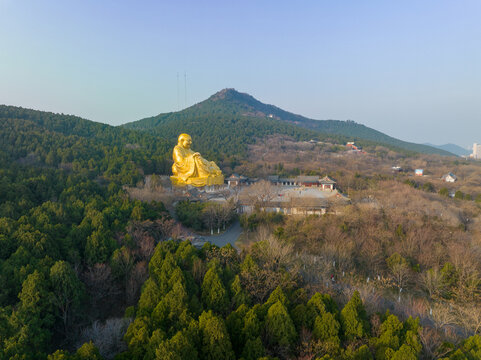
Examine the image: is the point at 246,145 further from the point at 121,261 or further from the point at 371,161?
the point at 121,261

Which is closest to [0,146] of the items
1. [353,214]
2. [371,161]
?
[353,214]

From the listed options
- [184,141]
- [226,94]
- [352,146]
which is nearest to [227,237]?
[184,141]

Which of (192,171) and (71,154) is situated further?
(71,154)

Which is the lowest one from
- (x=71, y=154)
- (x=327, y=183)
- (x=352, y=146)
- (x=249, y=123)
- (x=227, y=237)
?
(x=227, y=237)

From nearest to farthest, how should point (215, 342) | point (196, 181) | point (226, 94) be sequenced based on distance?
point (215, 342)
point (196, 181)
point (226, 94)

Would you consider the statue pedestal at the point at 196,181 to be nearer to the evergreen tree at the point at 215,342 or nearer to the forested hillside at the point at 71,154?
the forested hillside at the point at 71,154

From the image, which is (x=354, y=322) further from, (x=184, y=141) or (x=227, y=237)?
(x=184, y=141)

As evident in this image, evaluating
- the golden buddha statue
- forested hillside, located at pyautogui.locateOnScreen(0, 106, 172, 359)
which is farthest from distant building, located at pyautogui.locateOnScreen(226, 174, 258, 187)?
forested hillside, located at pyautogui.locateOnScreen(0, 106, 172, 359)
